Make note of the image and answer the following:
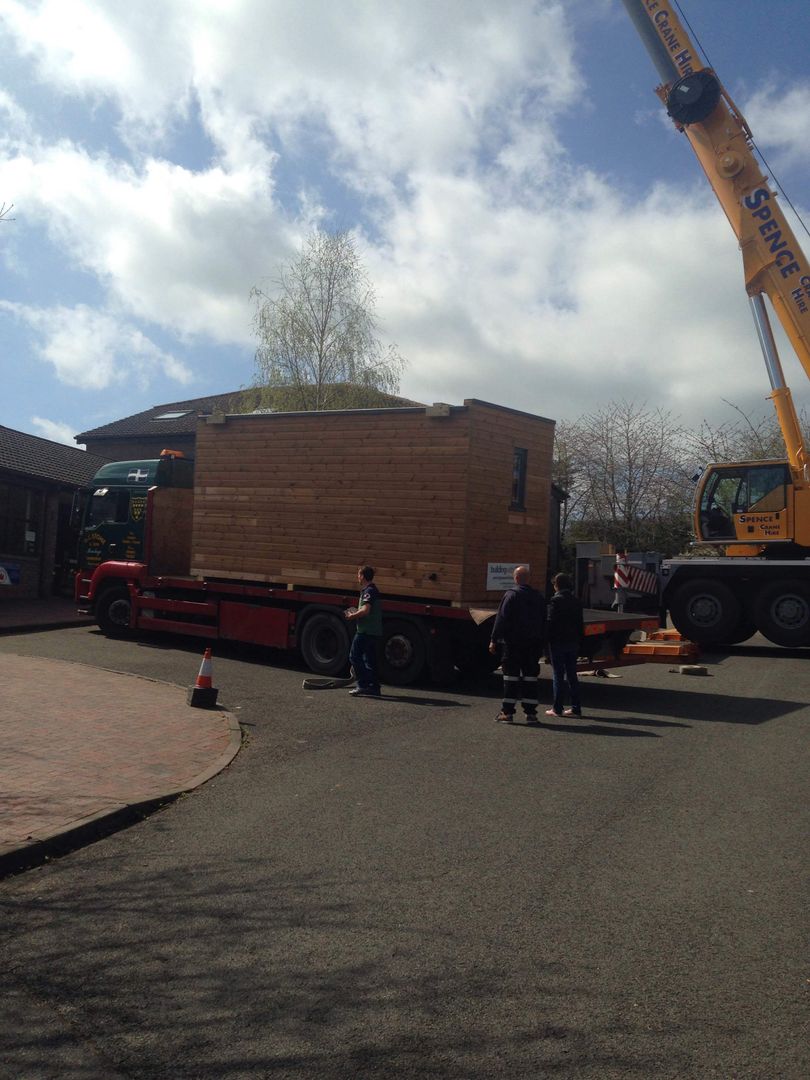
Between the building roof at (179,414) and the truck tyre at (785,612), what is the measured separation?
725 inches

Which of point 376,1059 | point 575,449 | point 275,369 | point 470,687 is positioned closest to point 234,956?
point 376,1059

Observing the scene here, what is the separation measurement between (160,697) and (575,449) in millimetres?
31957

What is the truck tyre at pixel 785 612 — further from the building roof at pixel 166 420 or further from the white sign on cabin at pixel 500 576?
the building roof at pixel 166 420

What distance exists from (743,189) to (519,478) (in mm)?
8412

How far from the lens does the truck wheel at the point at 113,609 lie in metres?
17.1

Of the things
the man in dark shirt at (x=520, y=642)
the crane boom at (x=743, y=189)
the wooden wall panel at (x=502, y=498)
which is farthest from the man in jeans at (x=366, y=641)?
the crane boom at (x=743, y=189)

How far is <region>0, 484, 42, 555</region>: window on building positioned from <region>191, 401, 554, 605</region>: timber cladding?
1059 cm

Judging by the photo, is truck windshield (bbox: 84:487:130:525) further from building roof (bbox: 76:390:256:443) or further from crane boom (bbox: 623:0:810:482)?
building roof (bbox: 76:390:256:443)

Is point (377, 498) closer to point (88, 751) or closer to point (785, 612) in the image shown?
point (88, 751)

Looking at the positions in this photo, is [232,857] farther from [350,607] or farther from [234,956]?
[350,607]

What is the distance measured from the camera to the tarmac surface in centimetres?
595

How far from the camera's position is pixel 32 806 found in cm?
625

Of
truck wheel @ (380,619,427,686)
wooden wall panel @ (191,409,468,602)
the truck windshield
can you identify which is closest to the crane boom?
wooden wall panel @ (191,409,468,602)

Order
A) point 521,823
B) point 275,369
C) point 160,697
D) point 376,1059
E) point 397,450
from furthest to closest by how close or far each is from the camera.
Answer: point 275,369
point 397,450
point 160,697
point 521,823
point 376,1059
